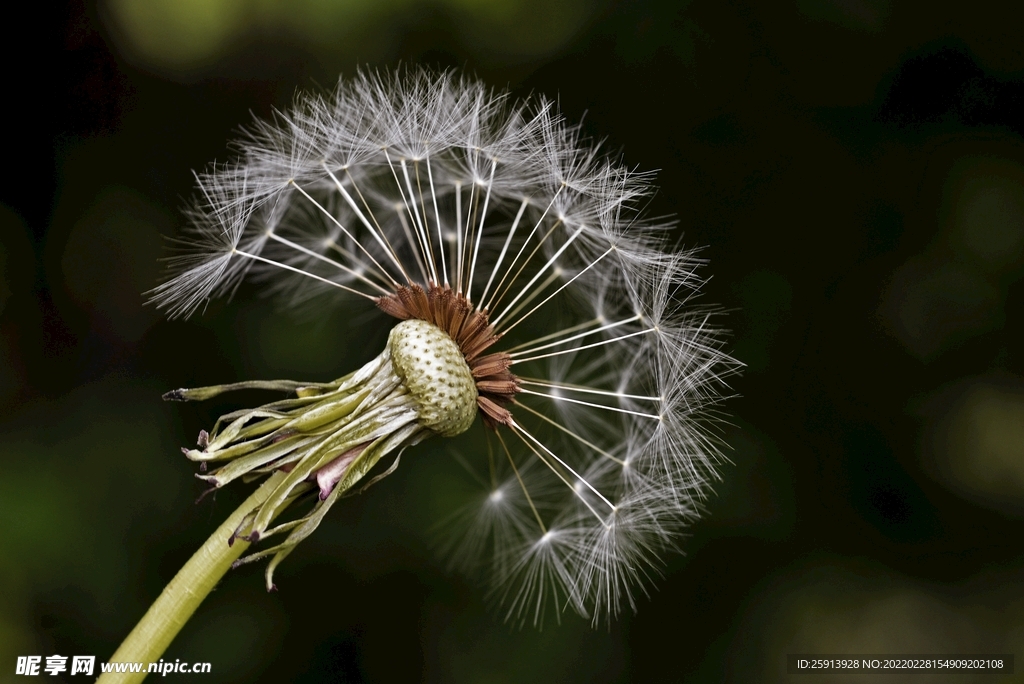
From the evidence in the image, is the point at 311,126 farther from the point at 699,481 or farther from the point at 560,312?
the point at 699,481

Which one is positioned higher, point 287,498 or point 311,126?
point 311,126

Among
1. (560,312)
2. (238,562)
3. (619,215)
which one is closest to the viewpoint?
(238,562)

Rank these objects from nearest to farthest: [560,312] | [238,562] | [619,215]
→ [238,562] → [619,215] → [560,312]

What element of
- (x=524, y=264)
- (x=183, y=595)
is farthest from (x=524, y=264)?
(x=183, y=595)

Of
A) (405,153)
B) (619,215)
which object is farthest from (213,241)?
(619,215)

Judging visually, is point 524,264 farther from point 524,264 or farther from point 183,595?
point 183,595

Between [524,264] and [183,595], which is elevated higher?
[524,264]

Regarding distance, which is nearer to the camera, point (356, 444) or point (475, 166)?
point (356, 444)

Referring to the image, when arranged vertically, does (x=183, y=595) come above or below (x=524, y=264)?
below
